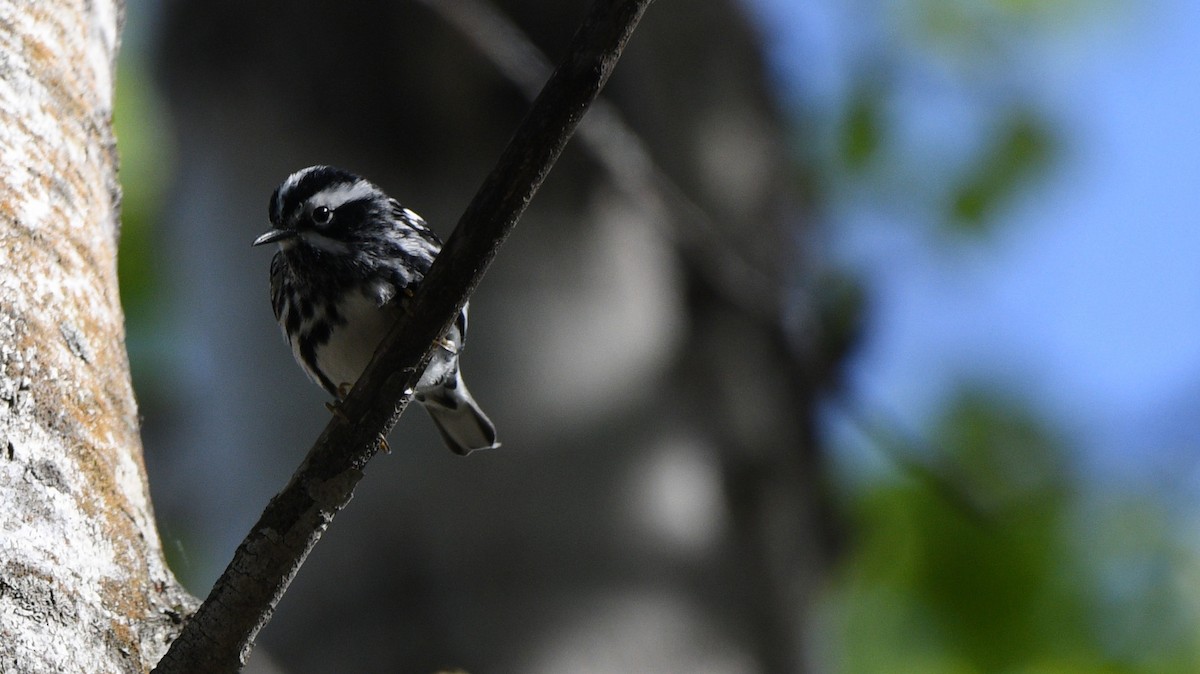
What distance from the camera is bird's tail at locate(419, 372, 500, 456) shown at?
297 cm

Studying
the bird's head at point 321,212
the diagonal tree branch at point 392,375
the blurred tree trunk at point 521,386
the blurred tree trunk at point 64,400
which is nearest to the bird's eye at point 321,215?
the bird's head at point 321,212

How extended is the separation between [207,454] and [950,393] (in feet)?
11.9

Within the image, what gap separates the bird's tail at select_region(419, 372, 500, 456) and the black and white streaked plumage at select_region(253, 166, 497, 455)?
0.21 metres

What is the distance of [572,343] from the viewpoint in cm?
369

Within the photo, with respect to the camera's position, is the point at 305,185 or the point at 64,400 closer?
the point at 64,400

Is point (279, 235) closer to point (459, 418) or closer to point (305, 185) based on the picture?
point (305, 185)

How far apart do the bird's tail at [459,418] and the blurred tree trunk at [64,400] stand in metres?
0.98

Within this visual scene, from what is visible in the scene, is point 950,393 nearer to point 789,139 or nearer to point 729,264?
point 789,139

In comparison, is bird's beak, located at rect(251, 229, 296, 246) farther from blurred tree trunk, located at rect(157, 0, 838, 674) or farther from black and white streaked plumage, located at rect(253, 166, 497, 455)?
blurred tree trunk, located at rect(157, 0, 838, 674)

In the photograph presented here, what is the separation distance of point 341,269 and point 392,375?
112cm

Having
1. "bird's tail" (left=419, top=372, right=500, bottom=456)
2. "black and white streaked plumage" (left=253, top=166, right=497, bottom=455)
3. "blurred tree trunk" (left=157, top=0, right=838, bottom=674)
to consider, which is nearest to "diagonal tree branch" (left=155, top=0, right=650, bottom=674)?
"black and white streaked plumage" (left=253, top=166, right=497, bottom=455)

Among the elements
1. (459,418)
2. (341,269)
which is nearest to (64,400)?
(341,269)

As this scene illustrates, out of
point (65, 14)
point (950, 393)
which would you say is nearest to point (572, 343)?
point (65, 14)

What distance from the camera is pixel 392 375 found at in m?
1.41
